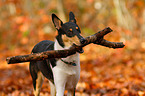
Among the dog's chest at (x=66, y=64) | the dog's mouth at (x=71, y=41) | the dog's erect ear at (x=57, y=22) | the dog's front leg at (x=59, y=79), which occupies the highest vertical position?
the dog's erect ear at (x=57, y=22)

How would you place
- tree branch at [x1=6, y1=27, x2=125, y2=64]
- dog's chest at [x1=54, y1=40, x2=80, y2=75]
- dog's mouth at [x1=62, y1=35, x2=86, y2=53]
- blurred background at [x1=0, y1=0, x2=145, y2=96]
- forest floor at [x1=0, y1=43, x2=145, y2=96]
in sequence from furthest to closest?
blurred background at [x1=0, y1=0, x2=145, y2=96] < forest floor at [x1=0, y1=43, x2=145, y2=96] < dog's chest at [x1=54, y1=40, x2=80, y2=75] < dog's mouth at [x1=62, y1=35, x2=86, y2=53] < tree branch at [x1=6, y1=27, x2=125, y2=64]

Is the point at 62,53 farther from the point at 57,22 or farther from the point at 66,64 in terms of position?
the point at 57,22

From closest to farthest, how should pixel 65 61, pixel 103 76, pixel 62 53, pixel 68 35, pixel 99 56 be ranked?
pixel 62 53 < pixel 68 35 < pixel 65 61 < pixel 103 76 < pixel 99 56

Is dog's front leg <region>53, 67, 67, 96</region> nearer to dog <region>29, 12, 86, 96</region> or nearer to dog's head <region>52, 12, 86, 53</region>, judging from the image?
dog <region>29, 12, 86, 96</region>

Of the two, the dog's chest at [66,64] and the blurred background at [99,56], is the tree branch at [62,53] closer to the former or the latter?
the dog's chest at [66,64]

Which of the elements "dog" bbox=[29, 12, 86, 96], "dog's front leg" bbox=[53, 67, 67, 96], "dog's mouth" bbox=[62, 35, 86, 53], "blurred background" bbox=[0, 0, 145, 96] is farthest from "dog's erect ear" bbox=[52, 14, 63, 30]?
"blurred background" bbox=[0, 0, 145, 96]

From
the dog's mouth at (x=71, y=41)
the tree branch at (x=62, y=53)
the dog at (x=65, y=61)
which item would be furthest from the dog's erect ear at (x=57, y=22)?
the tree branch at (x=62, y=53)

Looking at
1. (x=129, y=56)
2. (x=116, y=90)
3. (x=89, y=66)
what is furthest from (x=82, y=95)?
(x=129, y=56)

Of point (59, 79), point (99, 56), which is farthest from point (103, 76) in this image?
point (59, 79)

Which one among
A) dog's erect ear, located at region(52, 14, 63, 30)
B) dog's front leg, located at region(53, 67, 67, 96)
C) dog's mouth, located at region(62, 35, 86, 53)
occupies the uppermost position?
dog's erect ear, located at region(52, 14, 63, 30)

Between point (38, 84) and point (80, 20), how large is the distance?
12242 mm

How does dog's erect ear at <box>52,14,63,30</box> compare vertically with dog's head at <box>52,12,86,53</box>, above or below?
above

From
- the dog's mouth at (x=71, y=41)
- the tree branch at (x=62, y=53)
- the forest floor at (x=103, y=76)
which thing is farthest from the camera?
the forest floor at (x=103, y=76)

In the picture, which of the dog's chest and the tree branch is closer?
the tree branch
